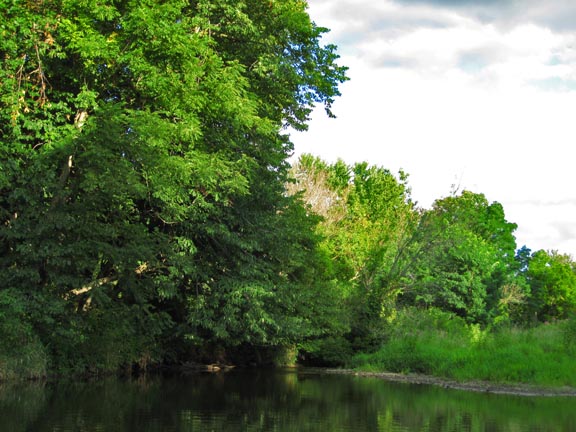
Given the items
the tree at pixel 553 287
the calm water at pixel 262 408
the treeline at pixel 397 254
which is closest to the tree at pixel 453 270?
the treeline at pixel 397 254

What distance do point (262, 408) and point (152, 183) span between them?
27.0ft

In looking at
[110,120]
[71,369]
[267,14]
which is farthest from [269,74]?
[71,369]

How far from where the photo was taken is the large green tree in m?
22.0

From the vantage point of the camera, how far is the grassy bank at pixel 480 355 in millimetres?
27312

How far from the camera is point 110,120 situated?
21.6 m

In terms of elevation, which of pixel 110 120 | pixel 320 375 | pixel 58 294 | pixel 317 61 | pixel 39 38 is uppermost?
pixel 317 61

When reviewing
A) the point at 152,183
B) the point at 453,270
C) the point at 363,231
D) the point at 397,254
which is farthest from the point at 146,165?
the point at 453,270

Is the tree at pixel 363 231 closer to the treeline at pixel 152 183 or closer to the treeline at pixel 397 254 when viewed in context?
the treeline at pixel 397 254

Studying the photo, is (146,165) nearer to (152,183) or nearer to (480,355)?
(152,183)

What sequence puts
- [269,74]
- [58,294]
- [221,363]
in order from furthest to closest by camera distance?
[221,363], [269,74], [58,294]

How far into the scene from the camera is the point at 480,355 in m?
A: 29.8

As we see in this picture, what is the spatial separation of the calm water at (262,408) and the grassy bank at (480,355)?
11.9 feet

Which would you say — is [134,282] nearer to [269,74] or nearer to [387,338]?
[269,74]

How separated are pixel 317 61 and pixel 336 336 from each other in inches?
590
